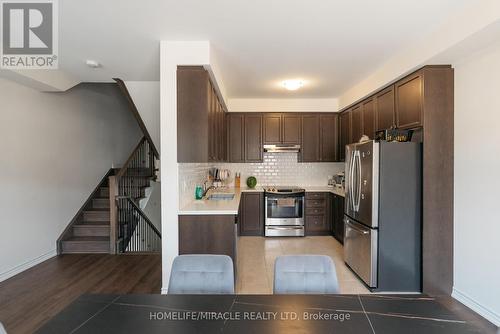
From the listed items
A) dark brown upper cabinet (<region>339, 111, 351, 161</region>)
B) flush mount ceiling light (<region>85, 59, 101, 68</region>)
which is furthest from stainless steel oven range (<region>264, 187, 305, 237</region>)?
flush mount ceiling light (<region>85, 59, 101, 68</region>)

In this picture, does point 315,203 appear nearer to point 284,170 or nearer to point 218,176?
point 284,170

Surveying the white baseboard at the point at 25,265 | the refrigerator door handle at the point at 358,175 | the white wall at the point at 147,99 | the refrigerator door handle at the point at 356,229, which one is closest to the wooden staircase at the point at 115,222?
the white baseboard at the point at 25,265

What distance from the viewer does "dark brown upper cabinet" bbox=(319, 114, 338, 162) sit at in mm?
5273

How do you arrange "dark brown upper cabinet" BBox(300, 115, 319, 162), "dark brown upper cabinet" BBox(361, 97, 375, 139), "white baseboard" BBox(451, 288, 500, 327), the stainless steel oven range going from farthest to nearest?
"dark brown upper cabinet" BBox(300, 115, 319, 162) → the stainless steel oven range → "dark brown upper cabinet" BBox(361, 97, 375, 139) → "white baseboard" BBox(451, 288, 500, 327)

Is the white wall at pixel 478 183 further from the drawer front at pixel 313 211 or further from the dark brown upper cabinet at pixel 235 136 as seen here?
the dark brown upper cabinet at pixel 235 136

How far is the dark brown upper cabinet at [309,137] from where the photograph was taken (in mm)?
5262

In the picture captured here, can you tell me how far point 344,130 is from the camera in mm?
4953

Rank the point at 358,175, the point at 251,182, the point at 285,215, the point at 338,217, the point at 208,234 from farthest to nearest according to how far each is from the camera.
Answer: the point at 251,182 → the point at 285,215 → the point at 338,217 → the point at 358,175 → the point at 208,234

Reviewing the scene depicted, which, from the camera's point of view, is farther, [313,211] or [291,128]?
[291,128]

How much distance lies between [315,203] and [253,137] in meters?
1.75

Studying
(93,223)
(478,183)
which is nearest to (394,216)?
(478,183)

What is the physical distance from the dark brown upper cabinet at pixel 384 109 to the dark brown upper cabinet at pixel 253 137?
2227mm

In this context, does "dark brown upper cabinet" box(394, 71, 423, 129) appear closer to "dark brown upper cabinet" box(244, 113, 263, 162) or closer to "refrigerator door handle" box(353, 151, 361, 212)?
"refrigerator door handle" box(353, 151, 361, 212)

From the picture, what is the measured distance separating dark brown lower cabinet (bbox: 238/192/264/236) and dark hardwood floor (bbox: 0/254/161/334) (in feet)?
5.44
